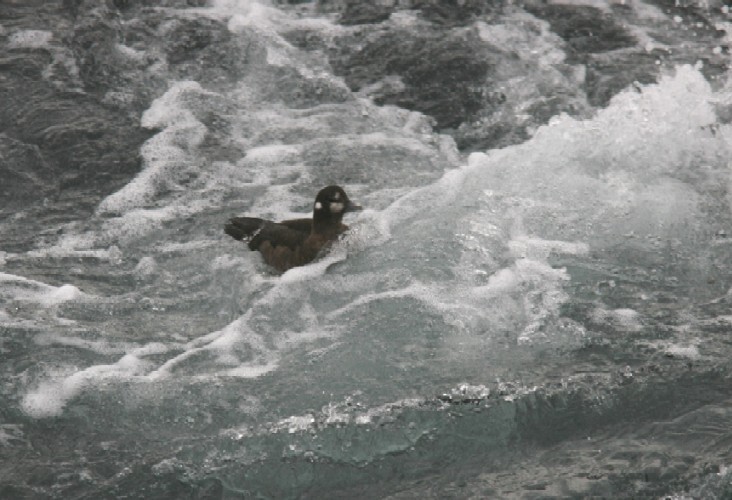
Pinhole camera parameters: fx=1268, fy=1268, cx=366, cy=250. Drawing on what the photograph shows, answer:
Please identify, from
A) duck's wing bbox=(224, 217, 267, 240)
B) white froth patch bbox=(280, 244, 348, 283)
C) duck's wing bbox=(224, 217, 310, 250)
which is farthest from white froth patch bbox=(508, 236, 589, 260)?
duck's wing bbox=(224, 217, 267, 240)

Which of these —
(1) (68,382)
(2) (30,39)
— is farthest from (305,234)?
(2) (30,39)

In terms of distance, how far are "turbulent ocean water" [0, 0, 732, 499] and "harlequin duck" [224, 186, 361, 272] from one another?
0.10 meters

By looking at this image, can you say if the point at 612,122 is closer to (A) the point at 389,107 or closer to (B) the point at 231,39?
(A) the point at 389,107

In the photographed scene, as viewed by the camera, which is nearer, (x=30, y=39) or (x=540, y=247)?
(x=540, y=247)

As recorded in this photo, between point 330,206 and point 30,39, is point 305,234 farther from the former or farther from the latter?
point 30,39

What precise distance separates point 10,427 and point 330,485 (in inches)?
57.3

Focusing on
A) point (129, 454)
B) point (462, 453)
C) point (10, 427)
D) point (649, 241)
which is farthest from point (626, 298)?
point (10, 427)

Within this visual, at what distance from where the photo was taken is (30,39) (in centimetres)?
934

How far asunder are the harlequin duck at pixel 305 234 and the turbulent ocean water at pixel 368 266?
0.32 feet

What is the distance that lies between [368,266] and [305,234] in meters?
0.44

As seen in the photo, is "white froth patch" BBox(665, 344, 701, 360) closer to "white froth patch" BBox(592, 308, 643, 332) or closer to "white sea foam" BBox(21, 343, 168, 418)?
"white froth patch" BBox(592, 308, 643, 332)

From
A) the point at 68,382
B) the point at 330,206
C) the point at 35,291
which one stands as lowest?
the point at 35,291

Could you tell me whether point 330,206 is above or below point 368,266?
above

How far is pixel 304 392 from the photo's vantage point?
5688 mm
